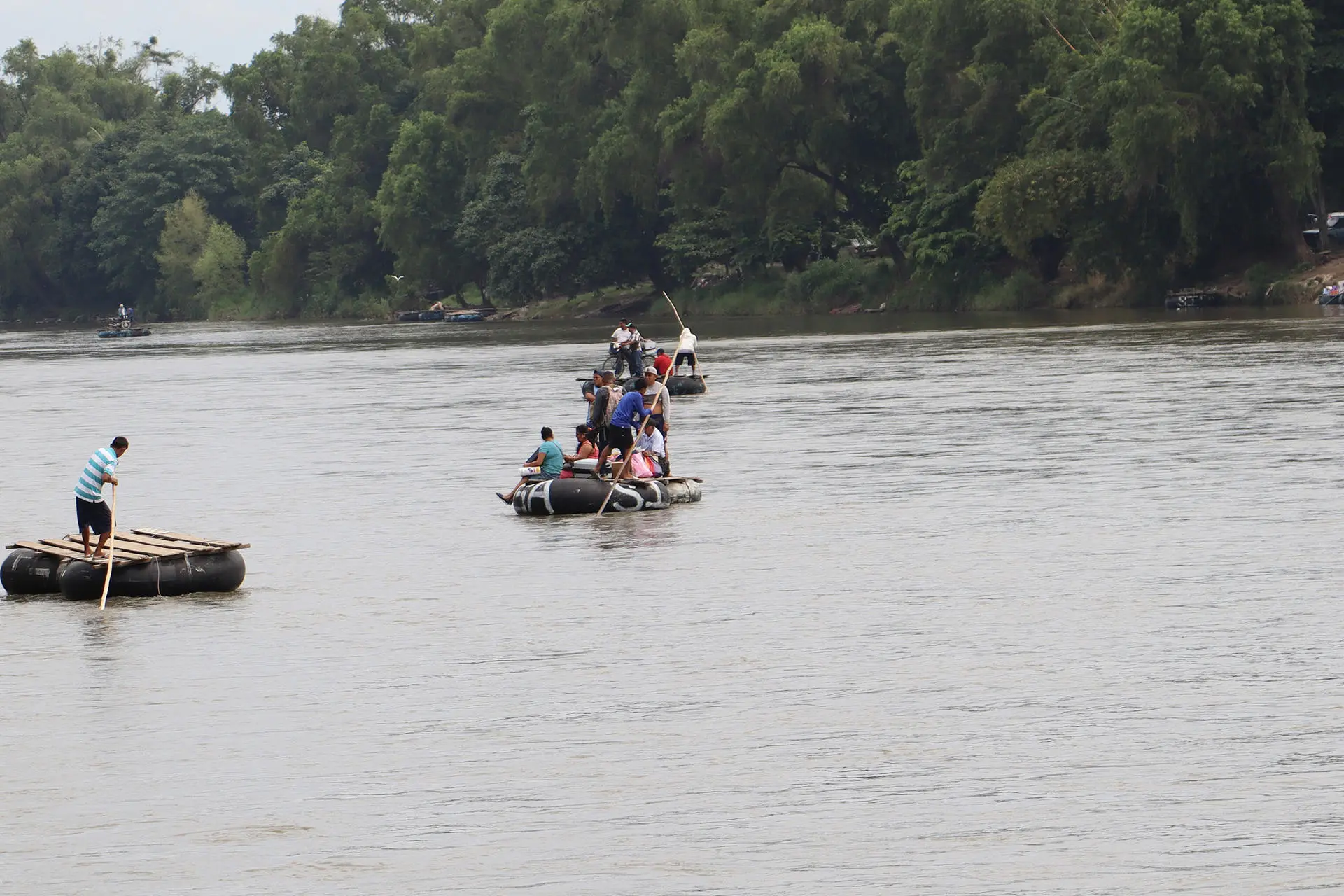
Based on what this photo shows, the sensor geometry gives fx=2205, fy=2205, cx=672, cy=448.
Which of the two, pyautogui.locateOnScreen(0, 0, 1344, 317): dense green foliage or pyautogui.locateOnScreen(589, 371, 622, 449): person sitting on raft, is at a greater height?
pyautogui.locateOnScreen(0, 0, 1344, 317): dense green foliage

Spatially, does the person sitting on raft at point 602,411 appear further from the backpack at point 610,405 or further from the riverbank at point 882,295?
the riverbank at point 882,295

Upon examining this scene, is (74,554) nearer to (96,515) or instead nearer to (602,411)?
(96,515)

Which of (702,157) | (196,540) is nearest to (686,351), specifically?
(196,540)

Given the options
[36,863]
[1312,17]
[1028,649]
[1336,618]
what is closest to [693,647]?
[1028,649]

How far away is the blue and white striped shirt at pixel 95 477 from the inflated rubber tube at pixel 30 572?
1.22 metres

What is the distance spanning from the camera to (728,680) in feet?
55.9

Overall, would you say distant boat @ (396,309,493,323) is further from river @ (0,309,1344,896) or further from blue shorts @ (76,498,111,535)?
blue shorts @ (76,498,111,535)

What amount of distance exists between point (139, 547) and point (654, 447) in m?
9.39

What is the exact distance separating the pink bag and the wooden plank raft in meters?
7.76

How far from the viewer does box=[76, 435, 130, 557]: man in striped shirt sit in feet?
70.4

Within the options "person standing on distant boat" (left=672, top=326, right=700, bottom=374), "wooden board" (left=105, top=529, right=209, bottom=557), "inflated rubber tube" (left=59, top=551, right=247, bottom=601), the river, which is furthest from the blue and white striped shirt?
"person standing on distant boat" (left=672, top=326, right=700, bottom=374)

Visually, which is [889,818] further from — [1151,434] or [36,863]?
[1151,434]

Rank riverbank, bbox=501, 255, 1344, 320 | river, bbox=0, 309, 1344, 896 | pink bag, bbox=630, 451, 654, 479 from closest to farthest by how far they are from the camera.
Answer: river, bbox=0, 309, 1344, 896
pink bag, bbox=630, 451, 654, 479
riverbank, bbox=501, 255, 1344, 320

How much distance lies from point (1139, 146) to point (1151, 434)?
4392 centimetres
